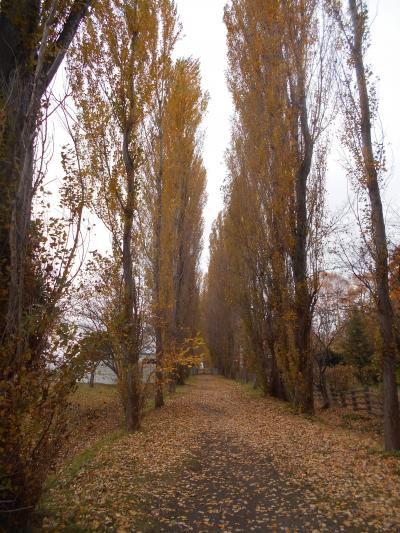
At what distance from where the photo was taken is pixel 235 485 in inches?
199

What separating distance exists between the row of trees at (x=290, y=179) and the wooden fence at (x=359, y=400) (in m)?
2.01

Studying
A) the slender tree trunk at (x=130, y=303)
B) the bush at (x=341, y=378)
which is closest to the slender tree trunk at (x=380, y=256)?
the slender tree trunk at (x=130, y=303)

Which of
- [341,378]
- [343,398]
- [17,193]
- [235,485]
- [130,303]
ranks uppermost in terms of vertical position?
[17,193]

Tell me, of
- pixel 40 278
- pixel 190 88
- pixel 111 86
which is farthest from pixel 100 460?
pixel 190 88

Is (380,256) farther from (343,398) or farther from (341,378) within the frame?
(341,378)

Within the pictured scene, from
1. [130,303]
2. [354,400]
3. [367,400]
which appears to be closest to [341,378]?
[354,400]

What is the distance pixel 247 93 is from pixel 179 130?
2.60 metres

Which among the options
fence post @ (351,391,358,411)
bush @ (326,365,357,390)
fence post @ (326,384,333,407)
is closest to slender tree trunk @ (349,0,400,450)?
fence post @ (351,391,358,411)

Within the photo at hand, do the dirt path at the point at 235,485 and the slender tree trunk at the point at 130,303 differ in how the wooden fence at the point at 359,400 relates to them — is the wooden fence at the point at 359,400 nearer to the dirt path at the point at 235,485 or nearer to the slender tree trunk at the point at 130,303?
the dirt path at the point at 235,485

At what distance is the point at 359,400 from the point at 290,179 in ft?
24.6

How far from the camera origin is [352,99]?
26.5 ft

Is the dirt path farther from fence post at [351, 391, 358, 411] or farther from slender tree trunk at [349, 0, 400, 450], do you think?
fence post at [351, 391, 358, 411]

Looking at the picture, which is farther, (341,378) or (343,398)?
(341,378)

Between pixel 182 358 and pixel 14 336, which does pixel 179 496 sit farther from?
pixel 182 358
